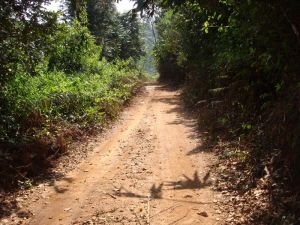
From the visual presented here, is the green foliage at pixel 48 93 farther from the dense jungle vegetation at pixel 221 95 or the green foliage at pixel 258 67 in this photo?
the green foliage at pixel 258 67

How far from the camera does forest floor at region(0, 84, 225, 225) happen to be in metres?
6.11

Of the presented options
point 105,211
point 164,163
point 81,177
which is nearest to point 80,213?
point 105,211

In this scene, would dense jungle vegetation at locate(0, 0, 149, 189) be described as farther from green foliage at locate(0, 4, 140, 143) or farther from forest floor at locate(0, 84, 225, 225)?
forest floor at locate(0, 84, 225, 225)

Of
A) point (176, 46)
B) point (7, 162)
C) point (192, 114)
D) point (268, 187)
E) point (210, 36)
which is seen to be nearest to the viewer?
point (268, 187)

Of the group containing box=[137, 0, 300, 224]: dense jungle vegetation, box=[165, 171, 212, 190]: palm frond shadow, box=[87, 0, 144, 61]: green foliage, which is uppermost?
box=[87, 0, 144, 61]: green foliage

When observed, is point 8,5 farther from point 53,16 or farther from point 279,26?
point 279,26

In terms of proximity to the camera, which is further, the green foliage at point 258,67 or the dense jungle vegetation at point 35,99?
the dense jungle vegetation at point 35,99

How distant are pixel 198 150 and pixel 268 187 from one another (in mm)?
3690

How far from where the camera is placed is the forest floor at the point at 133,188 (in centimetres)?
611

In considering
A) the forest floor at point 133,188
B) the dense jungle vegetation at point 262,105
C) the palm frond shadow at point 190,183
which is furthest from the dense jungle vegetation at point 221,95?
the forest floor at point 133,188

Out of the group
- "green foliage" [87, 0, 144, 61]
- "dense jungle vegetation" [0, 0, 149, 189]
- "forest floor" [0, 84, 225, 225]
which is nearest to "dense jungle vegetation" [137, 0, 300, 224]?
"forest floor" [0, 84, 225, 225]

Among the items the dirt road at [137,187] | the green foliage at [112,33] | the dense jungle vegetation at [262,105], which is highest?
the green foliage at [112,33]

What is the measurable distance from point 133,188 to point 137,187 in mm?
87

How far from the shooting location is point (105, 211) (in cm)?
629
